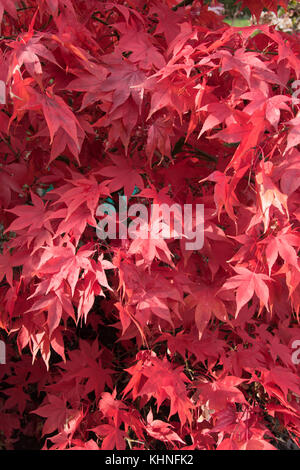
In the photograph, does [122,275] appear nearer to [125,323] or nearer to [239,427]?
[125,323]

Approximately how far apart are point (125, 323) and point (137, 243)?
7.2 inches

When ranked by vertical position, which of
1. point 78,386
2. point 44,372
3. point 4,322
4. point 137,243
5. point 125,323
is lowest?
point 44,372

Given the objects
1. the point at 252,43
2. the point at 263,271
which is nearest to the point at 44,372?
the point at 263,271

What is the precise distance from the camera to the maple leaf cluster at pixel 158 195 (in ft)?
3.07

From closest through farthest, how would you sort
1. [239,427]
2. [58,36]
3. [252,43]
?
[58,36]
[239,427]
[252,43]

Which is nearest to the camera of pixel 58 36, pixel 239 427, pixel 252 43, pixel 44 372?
pixel 58 36

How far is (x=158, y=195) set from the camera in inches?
41.1

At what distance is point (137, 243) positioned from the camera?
989 mm

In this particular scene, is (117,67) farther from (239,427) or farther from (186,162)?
(239,427)

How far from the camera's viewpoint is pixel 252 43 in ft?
4.05

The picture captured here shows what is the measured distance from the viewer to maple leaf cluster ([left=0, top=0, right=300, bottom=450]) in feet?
3.07

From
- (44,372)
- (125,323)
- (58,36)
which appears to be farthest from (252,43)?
(44,372)

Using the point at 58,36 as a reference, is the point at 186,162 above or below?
below

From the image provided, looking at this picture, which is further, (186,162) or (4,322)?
(186,162)
